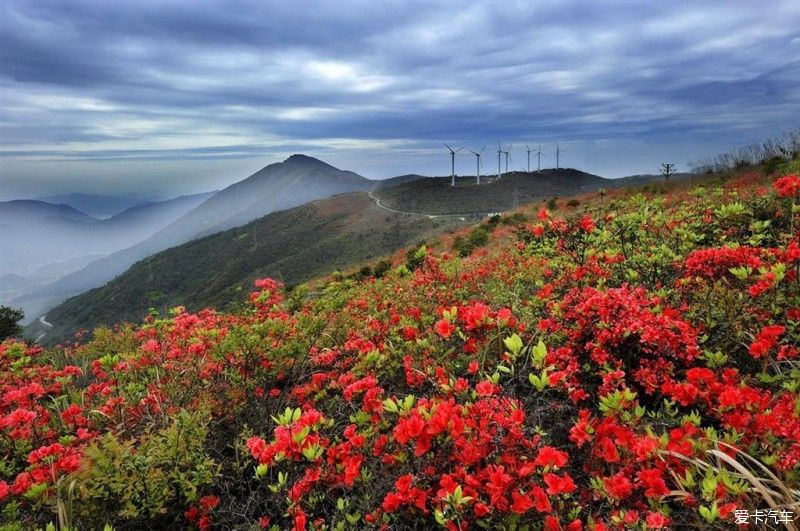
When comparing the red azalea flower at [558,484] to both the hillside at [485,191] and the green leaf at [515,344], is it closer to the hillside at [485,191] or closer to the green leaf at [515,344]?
the green leaf at [515,344]

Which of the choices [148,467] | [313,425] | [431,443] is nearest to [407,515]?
Result: [431,443]

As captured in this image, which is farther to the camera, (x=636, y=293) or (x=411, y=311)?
(x=411, y=311)

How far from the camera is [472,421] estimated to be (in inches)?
109

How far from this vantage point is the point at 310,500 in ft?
9.65

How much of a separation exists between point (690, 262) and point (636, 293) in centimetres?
101

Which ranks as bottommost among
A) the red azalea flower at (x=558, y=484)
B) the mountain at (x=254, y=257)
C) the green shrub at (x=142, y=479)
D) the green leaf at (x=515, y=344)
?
the mountain at (x=254, y=257)

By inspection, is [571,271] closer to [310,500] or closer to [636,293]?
[636,293]

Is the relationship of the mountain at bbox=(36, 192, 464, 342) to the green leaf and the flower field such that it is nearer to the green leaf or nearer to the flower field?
the flower field

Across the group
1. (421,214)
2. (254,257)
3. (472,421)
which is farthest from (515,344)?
(254,257)

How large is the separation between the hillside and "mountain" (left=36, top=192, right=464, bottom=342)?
25.4 ft

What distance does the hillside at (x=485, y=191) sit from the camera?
94688 millimetres

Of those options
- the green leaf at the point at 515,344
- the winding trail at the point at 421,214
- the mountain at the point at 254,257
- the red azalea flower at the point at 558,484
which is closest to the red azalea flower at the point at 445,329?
the green leaf at the point at 515,344

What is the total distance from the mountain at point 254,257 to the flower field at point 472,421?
192ft

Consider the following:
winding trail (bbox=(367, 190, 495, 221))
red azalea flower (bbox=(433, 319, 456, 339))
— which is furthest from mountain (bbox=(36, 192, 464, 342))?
red azalea flower (bbox=(433, 319, 456, 339))
